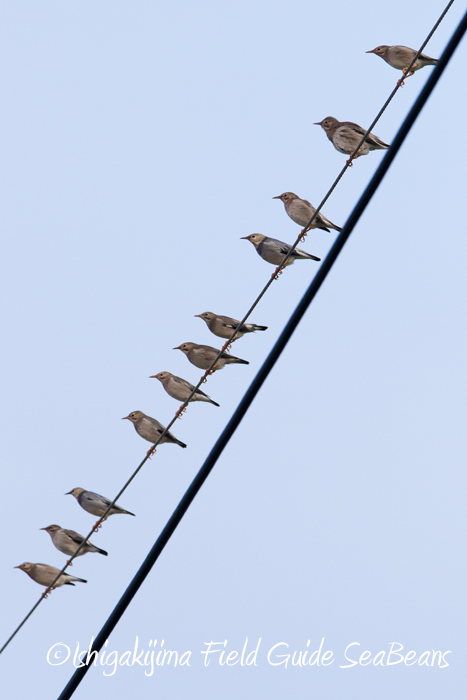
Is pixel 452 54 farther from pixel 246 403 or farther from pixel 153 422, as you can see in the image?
pixel 153 422

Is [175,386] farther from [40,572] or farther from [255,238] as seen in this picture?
[40,572]

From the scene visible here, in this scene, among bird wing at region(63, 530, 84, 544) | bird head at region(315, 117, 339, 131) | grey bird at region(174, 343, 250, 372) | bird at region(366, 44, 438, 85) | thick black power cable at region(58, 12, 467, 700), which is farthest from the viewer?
bird wing at region(63, 530, 84, 544)

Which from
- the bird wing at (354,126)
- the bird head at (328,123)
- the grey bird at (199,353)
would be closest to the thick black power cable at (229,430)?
the grey bird at (199,353)

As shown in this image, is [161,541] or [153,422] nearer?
[161,541]

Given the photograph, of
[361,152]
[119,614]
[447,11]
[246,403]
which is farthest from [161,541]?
[361,152]

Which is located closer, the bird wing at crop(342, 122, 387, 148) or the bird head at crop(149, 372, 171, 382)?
the bird wing at crop(342, 122, 387, 148)

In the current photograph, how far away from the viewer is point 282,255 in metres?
11.0

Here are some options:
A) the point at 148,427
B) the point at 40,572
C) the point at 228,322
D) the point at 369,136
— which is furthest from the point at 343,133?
the point at 40,572

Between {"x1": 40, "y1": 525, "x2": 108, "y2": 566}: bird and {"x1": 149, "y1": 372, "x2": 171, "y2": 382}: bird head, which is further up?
{"x1": 149, "y1": 372, "x2": 171, "y2": 382}: bird head

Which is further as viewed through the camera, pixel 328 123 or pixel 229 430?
pixel 328 123

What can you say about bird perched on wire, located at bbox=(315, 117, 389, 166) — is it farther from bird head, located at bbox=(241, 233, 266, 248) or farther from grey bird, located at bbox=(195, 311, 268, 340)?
grey bird, located at bbox=(195, 311, 268, 340)

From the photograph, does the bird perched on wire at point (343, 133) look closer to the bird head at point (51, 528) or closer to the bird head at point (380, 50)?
the bird head at point (380, 50)

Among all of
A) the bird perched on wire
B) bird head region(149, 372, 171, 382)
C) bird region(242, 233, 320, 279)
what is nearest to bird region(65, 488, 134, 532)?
bird head region(149, 372, 171, 382)

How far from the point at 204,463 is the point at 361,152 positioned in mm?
5445
